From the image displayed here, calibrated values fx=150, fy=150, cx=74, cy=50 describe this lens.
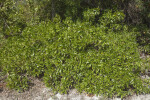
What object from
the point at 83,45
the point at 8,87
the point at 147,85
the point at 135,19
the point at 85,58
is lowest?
the point at 8,87

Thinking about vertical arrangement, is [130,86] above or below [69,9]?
below

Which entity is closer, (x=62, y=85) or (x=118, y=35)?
(x=62, y=85)

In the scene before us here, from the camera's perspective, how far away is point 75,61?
326cm

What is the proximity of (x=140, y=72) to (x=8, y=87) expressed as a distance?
3.12 meters

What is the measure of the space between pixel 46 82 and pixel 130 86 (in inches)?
72.9

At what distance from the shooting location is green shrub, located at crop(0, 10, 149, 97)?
3103 millimetres

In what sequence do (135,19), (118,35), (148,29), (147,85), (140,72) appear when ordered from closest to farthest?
(147,85)
(140,72)
(118,35)
(148,29)
(135,19)

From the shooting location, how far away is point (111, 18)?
4.27 m

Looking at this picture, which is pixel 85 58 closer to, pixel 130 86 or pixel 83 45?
A: pixel 83 45

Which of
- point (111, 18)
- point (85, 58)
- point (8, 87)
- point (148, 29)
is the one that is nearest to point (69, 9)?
point (111, 18)

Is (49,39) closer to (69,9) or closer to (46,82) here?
(46,82)

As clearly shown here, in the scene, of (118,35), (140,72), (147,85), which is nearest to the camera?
(147,85)

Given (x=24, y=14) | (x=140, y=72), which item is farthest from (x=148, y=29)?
(x=24, y=14)

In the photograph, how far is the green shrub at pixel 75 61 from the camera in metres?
3.10
